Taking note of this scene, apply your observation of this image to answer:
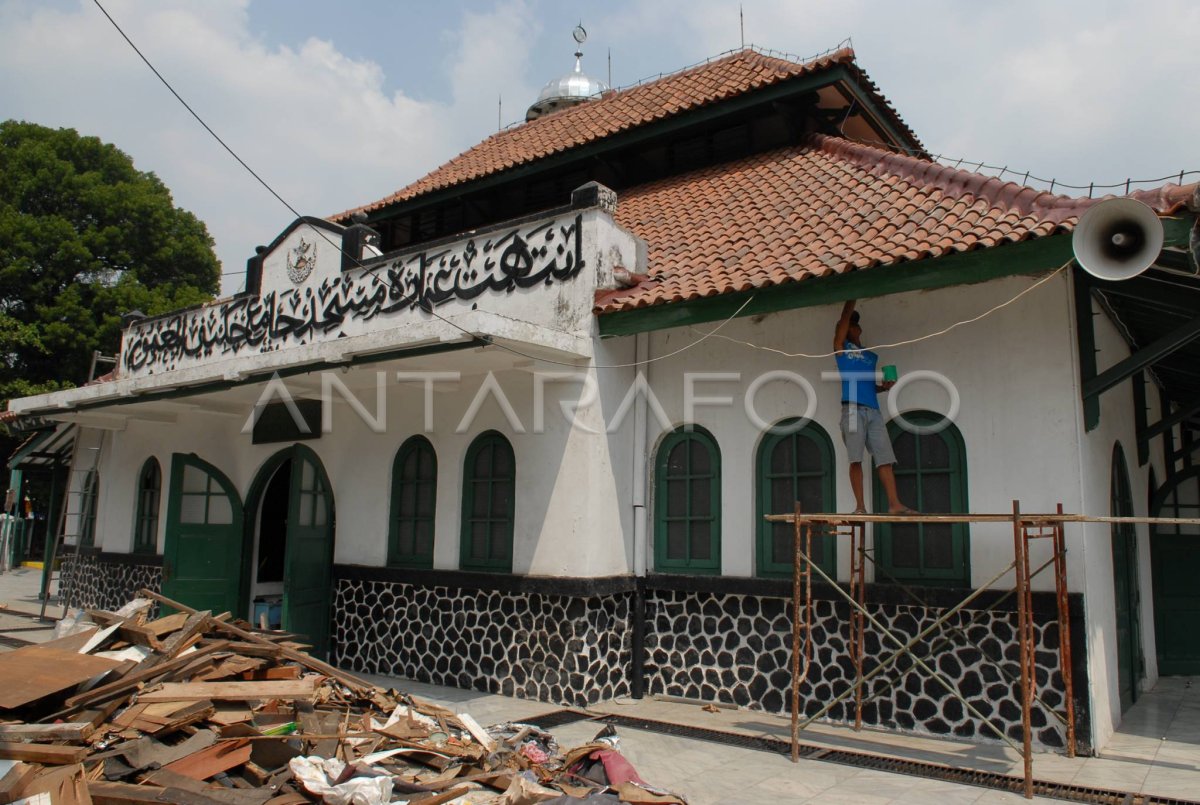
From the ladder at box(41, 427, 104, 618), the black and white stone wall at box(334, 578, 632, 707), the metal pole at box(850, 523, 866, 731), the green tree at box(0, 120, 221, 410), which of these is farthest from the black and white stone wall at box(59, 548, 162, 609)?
the green tree at box(0, 120, 221, 410)

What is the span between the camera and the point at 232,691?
577 cm

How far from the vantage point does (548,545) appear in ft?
26.5

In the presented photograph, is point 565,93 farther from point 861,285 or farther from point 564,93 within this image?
point 861,285

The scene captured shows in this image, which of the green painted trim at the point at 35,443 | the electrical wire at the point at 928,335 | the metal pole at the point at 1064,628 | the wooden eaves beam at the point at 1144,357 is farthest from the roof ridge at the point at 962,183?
the green painted trim at the point at 35,443

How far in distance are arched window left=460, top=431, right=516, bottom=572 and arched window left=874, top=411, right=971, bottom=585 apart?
3.61 metres

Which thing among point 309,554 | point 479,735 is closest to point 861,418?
point 479,735

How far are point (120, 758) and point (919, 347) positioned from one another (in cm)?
641

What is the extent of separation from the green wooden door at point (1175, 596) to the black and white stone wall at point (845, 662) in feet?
15.6

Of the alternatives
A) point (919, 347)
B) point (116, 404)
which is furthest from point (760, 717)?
point (116, 404)

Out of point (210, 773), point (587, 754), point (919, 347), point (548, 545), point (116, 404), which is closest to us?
point (210, 773)

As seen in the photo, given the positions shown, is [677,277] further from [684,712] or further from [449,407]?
[684,712]

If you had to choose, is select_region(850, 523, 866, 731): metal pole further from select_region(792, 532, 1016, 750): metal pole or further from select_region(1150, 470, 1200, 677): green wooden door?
select_region(1150, 470, 1200, 677): green wooden door

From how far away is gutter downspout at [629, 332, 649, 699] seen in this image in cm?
822

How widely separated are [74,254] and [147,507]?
16.3 meters
